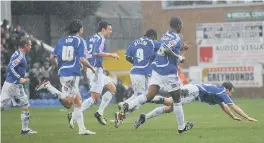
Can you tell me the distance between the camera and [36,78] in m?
33.8

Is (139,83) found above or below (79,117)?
above

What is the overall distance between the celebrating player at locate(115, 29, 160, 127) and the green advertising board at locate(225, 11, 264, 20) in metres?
21.3

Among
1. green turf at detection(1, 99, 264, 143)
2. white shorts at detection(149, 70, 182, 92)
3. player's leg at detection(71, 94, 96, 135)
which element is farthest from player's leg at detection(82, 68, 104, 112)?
white shorts at detection(149, 70, 182, 92)

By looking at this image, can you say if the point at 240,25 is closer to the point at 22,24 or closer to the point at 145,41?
the point at 22,24

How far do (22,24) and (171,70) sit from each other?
26.9m

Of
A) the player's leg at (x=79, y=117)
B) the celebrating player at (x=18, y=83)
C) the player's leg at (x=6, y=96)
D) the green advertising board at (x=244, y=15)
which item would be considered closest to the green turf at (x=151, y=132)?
the player's leg at (x=79, y=117)

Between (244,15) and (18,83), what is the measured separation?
24.9 m

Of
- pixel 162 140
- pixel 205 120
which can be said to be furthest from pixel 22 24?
pixel 162 140

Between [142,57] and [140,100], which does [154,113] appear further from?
[142,57]

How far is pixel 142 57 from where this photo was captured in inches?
773

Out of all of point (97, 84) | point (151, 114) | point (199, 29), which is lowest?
point (151, 114)

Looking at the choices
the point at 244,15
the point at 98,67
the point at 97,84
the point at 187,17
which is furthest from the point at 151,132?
the point at 187,17

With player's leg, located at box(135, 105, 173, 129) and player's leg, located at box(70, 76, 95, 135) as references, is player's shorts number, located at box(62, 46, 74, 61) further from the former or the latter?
player's leg, located at box(135, 105, 173, 129)

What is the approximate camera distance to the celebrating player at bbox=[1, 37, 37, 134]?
56.3 ft
